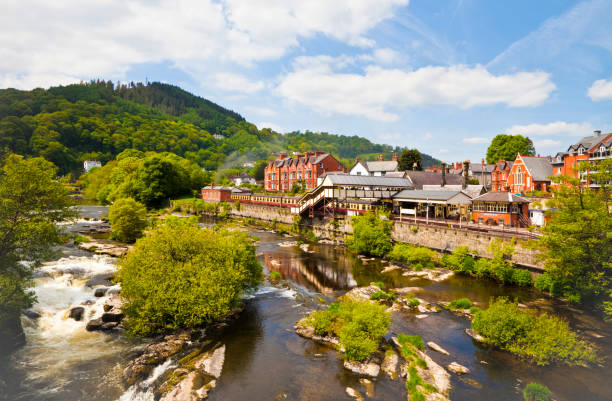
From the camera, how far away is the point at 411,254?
31469mm

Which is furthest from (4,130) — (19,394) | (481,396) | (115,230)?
(481,396)

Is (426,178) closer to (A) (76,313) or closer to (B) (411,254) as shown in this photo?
(B) (411,254)

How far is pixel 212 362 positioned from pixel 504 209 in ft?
110

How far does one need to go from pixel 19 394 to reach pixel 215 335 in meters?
8.35

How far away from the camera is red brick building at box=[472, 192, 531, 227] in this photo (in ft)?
109

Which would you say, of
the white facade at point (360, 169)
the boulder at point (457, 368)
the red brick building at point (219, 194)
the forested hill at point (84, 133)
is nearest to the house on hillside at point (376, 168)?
the white facade at point (360, 169)

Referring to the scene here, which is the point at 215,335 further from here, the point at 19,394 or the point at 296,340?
the point at 19,394

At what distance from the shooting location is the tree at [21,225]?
16094 mm

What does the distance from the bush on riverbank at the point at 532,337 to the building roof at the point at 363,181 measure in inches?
1131

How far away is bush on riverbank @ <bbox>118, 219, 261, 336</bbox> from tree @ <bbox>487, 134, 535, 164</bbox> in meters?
74.5

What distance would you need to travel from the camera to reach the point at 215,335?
17.7 m

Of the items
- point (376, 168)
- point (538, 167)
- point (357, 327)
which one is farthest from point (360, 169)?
point (357, 327)

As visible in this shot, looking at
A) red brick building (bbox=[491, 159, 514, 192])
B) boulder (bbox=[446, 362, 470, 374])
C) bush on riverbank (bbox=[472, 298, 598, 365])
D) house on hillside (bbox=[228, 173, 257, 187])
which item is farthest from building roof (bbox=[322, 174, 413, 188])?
house on hillside (bbox=[228, 173, 257, 187])

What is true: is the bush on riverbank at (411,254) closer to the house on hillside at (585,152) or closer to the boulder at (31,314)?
the boulder at (31,314)
